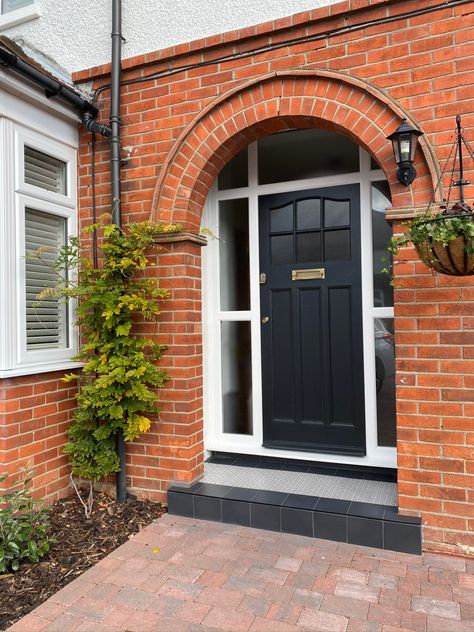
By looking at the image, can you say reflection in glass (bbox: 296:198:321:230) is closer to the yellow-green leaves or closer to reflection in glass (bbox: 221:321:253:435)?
reflection in glass (bbox: 221:321:253:435)

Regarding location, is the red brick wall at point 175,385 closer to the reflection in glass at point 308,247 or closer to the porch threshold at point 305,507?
the porch threshold at point 305,507

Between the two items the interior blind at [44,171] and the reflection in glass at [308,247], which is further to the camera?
the reflection in glass at [308,247]

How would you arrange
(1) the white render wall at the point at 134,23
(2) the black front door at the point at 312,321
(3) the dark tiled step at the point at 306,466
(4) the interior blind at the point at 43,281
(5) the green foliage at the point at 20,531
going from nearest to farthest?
(5) the green foliage at the point at 20,531, (1) the white render wall at the point at 134,23, (4) the interior blind at the point at 43,281, (3) the dark tiled step at the point at 306,466, (2) the black front door at the point at 312,321

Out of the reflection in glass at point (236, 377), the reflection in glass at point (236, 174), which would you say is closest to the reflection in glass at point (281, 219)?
the reflection in glass at point (236, 174)

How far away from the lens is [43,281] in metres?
3.61

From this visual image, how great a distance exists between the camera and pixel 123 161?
12.2ft

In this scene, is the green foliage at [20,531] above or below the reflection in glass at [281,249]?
below

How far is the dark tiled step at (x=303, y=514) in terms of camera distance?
2902 millimetres

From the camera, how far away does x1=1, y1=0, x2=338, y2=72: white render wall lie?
337 centimetres

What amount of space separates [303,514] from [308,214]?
7.62 ft

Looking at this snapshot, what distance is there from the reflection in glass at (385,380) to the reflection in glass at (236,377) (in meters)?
1.10

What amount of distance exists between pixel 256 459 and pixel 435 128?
9.37 ft

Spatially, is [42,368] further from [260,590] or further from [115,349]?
[260,590]

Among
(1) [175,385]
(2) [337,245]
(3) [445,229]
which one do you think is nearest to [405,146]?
(3) [445,229]
